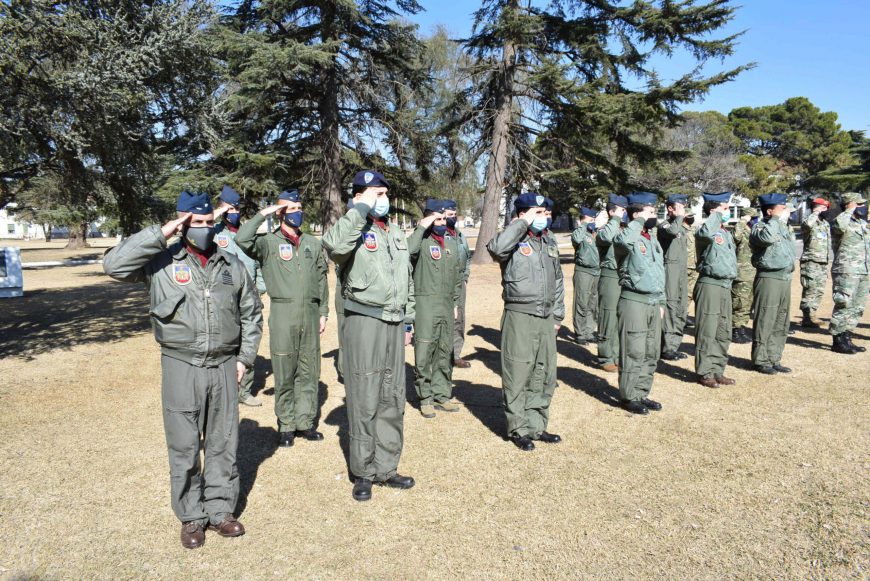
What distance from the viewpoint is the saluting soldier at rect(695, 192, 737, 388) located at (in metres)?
6.74

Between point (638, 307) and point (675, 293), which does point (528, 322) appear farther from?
point (675, 293)

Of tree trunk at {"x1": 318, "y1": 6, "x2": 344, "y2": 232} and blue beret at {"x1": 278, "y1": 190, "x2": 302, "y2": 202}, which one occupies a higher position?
tree trunk at {"x1": 318, "y1": 6, "x2": 344, "y2": 232}

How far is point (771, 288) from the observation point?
7.32 m

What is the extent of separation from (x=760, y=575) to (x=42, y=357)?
9.69m

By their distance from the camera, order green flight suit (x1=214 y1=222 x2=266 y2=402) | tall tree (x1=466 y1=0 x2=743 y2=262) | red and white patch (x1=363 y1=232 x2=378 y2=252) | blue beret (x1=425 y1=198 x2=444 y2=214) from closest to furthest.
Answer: red and white patch (x1=363 y1=232 x2=378 y2=252) < blue beret (x1=425 y1=198 x2=444 y2=214) < green flight suit (x1=214 y1=222 x2=266 y2=402) < tall tree (x1=466 y1=0 x2=743 y2=262)

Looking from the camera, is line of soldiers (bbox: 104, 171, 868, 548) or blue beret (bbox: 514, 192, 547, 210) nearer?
line of soldiers (bbox: 104, 171, 868, 548)

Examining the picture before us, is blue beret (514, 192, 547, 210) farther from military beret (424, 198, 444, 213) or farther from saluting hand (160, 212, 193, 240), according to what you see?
saluting hand (160, 212, 193, 240)

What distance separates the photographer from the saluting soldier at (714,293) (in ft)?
22.1

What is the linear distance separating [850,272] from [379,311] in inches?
313

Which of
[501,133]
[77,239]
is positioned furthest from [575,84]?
[77,239]

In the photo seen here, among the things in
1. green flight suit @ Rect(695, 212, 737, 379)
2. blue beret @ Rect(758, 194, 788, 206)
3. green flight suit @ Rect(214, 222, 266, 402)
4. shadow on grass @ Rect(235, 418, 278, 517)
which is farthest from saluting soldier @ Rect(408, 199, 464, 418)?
blue beret @ Rect(758, 194, 788, 206)

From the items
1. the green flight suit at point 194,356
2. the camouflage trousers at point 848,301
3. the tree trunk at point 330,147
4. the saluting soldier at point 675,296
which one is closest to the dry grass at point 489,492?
the green flight suit at point 194,356

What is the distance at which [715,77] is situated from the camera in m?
19.6

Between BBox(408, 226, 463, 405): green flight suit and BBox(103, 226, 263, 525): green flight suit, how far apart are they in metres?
2.65
